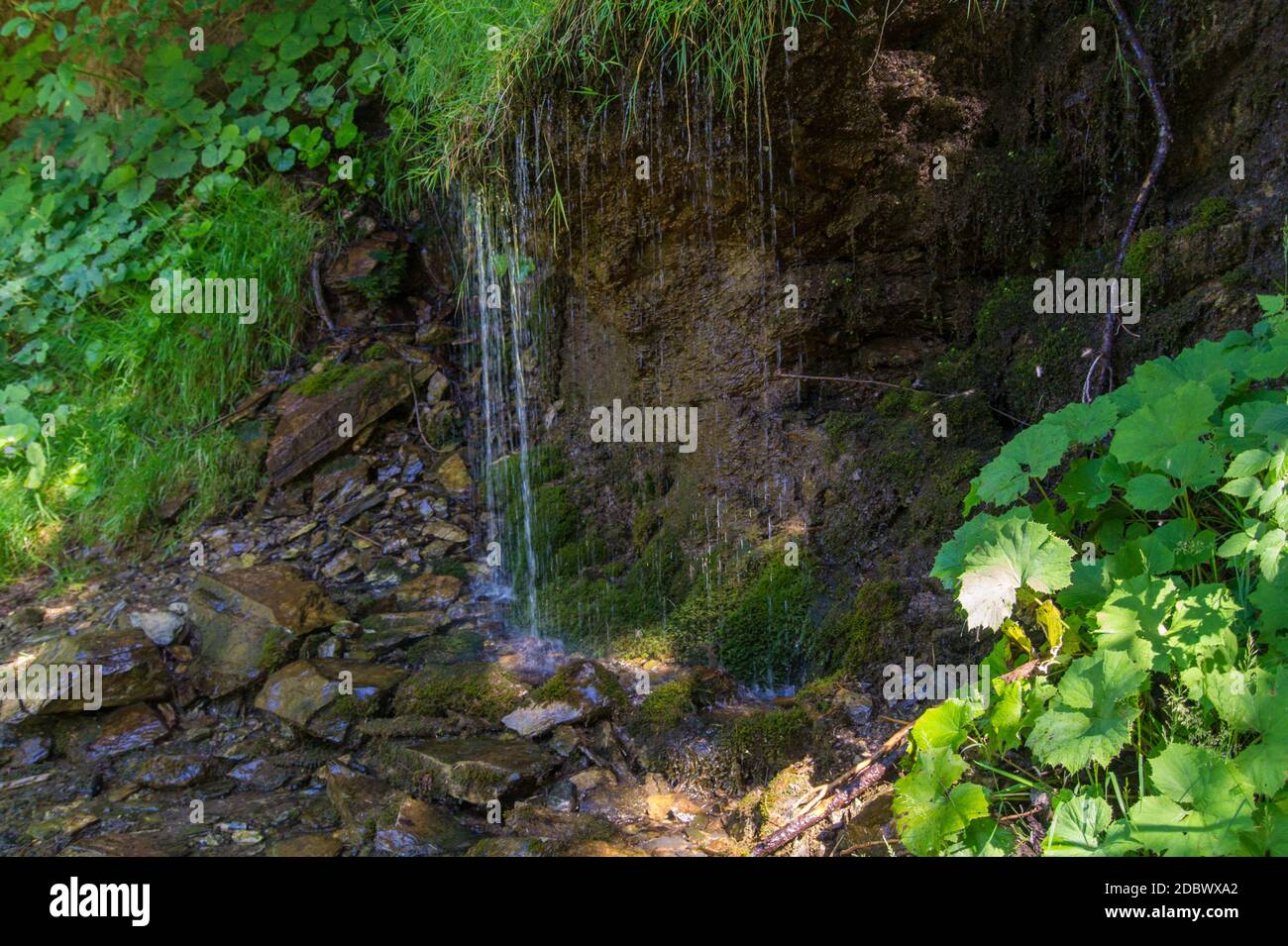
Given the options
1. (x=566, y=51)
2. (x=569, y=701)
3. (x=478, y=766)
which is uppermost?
(x=566, y=51)

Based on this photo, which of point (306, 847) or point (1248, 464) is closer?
point (1248, 464)

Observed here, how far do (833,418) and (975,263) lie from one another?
2.58 ft

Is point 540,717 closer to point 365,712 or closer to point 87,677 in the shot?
point 365,712

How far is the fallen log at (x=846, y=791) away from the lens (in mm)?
2686

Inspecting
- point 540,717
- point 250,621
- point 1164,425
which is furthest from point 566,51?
point 1164,425

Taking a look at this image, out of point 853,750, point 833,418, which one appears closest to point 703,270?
point 833,418

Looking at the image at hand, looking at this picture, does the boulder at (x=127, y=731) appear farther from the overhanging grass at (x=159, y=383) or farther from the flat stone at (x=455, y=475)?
the flat stone at (x=455, y=475)

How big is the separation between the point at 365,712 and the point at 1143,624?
114 inches

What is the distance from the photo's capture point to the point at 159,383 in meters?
6.14

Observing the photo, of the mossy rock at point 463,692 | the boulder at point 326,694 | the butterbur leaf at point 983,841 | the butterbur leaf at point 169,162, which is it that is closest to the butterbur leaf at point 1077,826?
the butterbur leaf at point 983,841

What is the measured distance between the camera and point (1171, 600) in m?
2.12

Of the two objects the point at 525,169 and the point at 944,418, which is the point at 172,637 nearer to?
the point at 525,169

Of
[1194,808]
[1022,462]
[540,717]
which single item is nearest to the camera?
[1194,808]

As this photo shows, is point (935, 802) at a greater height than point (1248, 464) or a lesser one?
lesser
